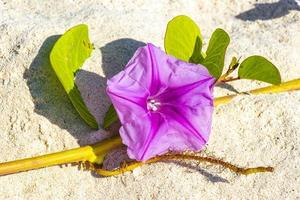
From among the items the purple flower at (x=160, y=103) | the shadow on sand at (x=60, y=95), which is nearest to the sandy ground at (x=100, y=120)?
the shadow on sand at (x=60, y=95)

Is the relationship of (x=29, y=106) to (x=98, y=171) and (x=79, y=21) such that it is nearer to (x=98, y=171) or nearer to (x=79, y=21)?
(x=98, y=171)

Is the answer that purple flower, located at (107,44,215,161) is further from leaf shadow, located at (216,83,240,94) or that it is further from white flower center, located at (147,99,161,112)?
leaf shadow, located at (216,83,240,94)

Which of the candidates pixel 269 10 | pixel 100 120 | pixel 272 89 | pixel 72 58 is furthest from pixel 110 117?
pixel 269 10

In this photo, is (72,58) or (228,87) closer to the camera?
(72,58)

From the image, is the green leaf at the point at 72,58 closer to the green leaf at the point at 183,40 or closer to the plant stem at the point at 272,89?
the green leaf at the point at 183,40

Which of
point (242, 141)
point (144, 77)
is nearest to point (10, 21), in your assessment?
point (144, 77)

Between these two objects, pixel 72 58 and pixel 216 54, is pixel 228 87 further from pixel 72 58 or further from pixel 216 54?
pixel 72 58

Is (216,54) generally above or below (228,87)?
above
